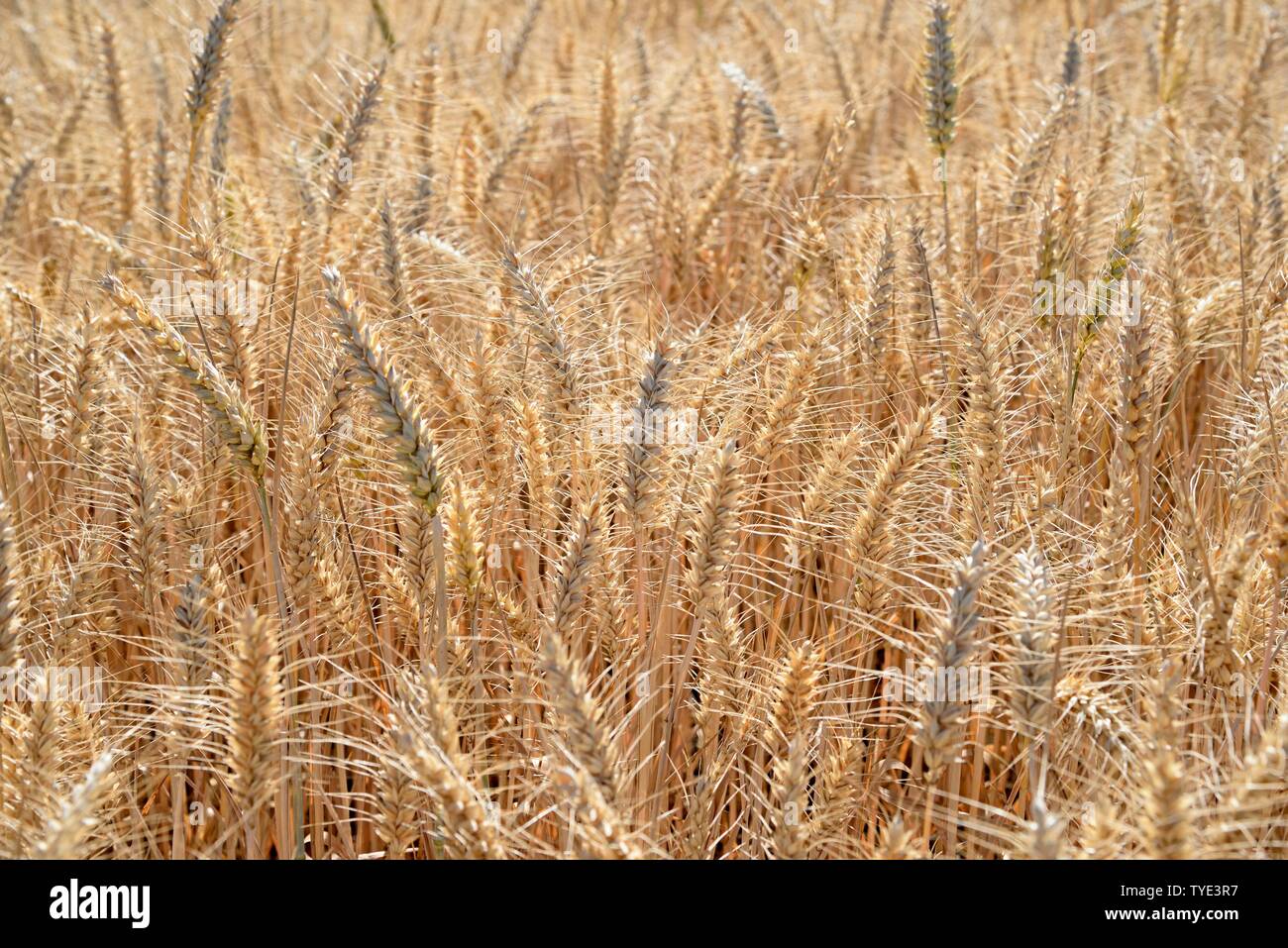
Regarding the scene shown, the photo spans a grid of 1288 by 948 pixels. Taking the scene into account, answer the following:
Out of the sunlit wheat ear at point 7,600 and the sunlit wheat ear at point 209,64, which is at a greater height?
the sunlit wheat ear at point 209,64

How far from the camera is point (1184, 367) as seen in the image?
2.26 metres

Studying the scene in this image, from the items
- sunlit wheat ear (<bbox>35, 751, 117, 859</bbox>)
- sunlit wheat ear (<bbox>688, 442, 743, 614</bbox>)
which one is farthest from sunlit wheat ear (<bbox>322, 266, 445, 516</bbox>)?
sunlit wheat ear (<bbox>35, 751, 117, 859</bbox>)

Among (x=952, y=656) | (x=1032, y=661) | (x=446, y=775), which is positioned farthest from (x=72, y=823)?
(x=1032, y=661)

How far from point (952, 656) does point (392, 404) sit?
748 mm

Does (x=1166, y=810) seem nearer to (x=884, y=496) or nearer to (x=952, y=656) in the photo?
(x=952, y=656)

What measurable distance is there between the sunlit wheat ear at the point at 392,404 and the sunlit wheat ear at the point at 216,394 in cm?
23

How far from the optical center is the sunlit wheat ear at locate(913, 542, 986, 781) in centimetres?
127

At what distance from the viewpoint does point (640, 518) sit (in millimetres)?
1604

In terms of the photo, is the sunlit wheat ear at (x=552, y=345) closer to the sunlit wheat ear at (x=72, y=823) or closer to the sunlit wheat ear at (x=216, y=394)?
the sunlit wheat ear at (x=216, y=394)

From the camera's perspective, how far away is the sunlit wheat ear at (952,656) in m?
1.27

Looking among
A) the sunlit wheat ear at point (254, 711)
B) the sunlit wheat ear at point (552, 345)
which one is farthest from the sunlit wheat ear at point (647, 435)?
the sunlit wheat ear at point (254, 711)

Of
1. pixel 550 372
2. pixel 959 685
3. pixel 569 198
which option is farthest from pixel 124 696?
pixel 569 198

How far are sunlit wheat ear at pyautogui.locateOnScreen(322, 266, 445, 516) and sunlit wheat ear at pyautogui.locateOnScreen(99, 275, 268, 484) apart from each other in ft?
0.75
